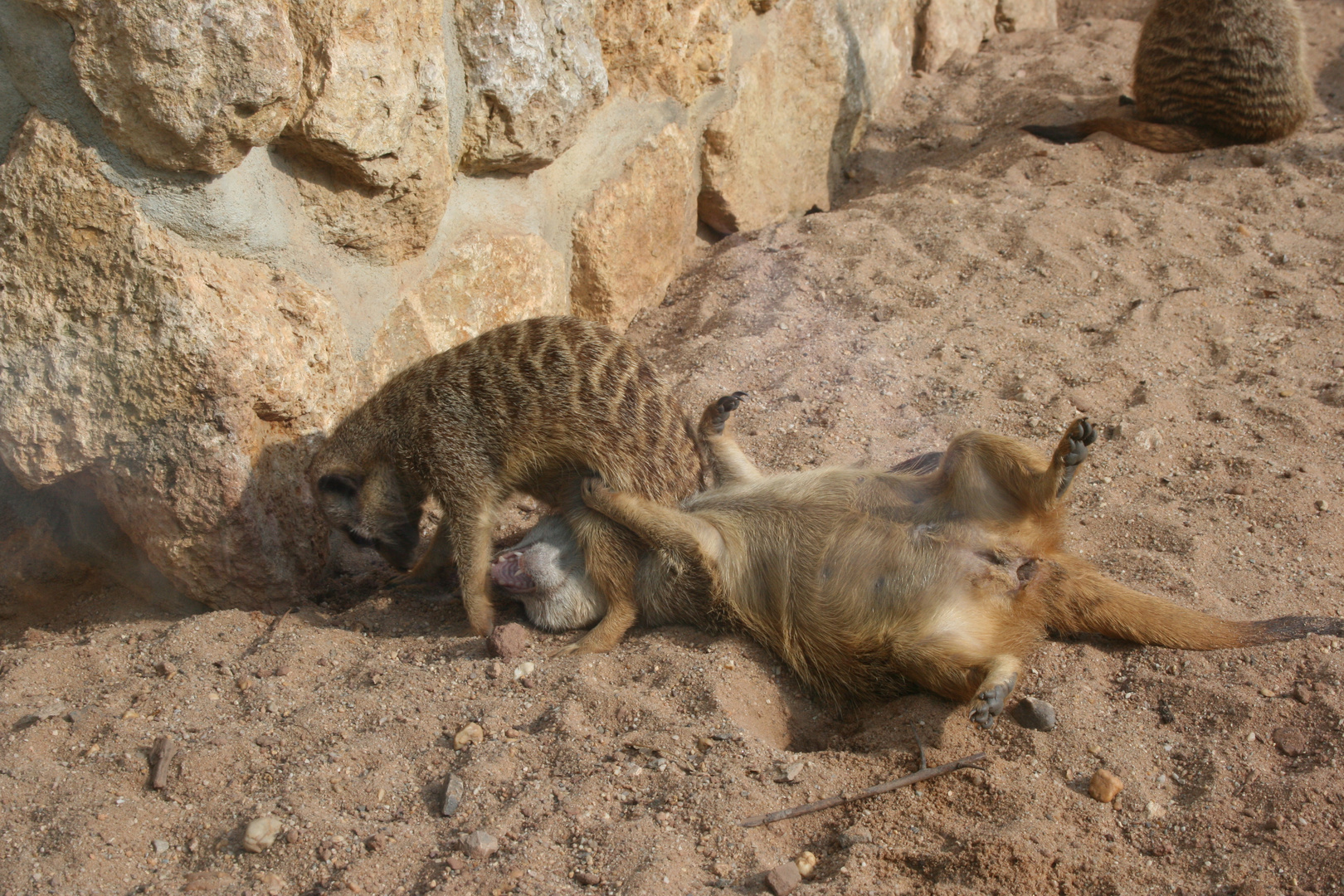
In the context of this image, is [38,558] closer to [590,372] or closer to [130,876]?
[130,876]

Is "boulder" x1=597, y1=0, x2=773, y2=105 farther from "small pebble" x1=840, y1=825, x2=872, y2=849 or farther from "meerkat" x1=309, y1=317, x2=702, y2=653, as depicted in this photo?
"small pebble" x1=840, y1=825, x2=872, y2=849

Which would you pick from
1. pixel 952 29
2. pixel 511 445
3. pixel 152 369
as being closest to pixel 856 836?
pixel 511 445

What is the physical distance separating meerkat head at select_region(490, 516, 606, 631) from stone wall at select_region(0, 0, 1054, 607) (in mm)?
649

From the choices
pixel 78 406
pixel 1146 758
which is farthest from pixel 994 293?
pixel 78 406

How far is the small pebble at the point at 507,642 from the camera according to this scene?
99.3 inches

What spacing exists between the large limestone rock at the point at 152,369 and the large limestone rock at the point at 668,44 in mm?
1597

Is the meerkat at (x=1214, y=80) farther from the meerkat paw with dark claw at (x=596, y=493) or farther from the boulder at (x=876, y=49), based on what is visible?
the meerkat paw with dark claw at (x=596, y=493)

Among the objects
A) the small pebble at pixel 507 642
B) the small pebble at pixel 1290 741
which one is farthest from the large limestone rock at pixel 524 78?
the small pebble at pixel 1290 741

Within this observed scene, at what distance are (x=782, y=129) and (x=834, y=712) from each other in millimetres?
3373

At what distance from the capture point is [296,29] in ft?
8.00

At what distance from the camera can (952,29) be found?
6.57 m

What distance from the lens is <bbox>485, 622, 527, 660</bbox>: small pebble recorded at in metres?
2.52

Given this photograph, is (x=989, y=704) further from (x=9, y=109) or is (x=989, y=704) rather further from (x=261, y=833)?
(x=9, y=109)

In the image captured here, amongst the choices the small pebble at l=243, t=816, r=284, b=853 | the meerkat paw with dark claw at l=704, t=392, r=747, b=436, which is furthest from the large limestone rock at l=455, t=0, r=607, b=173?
the small pebble at l=243, t=816, r=284, b=853
